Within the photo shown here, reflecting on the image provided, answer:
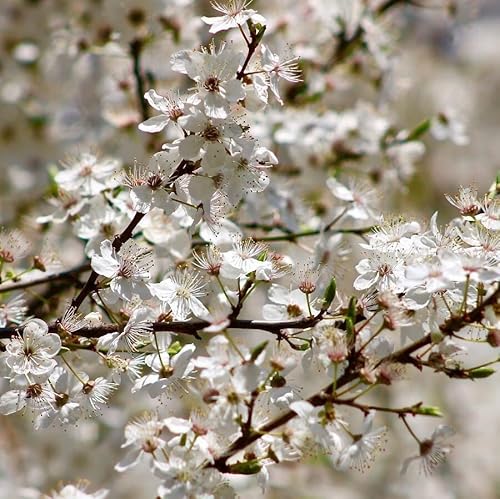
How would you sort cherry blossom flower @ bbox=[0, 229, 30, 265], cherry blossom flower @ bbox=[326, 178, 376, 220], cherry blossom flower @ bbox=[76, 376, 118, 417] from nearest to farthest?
cherry blossom flower @ bbox=[76, 376, 118, 417], cherry blossom flower @ bbox=[0, 229, 30, 265], cherry blossom flower @ bbox=[326, 178, 376, 220]

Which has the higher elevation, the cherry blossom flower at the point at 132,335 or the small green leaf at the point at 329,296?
the small green leaf at the point at 329,296

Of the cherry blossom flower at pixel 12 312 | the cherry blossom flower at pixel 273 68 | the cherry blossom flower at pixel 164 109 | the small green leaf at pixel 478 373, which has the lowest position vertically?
the cherry blossom flower at pixel 12 312

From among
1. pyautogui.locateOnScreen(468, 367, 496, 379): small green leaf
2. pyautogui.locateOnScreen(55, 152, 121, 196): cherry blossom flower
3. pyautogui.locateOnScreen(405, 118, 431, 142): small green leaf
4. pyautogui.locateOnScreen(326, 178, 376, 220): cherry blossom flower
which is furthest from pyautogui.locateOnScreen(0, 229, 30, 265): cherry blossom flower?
pyautogui.locateOnScreen(405, 118, 431, 142): small green leaf

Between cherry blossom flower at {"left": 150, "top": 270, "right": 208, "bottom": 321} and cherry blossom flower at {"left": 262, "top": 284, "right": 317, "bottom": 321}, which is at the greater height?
cherry blossom flower at {"left": 150, "top": 270, "right": 208, "bottom": 321}

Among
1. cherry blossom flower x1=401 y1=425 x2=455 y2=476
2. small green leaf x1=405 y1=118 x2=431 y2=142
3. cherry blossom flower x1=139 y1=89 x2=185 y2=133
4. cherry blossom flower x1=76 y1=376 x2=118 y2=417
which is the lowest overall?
small green leaf x1=405 y1=118 x2=431 y2=142

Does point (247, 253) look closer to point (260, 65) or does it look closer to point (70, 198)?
point (260, 65)

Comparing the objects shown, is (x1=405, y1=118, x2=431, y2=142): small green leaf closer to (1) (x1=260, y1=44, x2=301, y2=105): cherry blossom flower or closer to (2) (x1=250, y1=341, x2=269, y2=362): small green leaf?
(1) (x1=260, y1=44, x2=301, y2=105): cherry blossom flower

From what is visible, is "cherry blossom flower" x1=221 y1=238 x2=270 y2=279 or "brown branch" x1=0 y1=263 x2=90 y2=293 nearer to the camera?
"cherry blossom flower" x1=221 y1=238 x2=270 y2=279

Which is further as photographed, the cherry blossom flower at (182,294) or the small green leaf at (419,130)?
the small green leaf at (419,130)

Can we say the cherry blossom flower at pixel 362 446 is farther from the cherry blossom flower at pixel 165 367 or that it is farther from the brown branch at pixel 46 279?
the brown branch at pixel 46 279

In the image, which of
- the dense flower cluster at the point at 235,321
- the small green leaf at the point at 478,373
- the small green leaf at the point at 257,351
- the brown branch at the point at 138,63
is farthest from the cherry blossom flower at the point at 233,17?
the brown branch at the point at 138,63

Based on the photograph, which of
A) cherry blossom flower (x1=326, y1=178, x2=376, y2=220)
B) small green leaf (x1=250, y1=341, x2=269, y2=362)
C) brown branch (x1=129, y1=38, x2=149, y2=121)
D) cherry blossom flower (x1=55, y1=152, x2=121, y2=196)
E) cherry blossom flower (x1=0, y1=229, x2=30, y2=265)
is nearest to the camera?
small green leaf (x1=250, y1=341, x2=269, y2=362)

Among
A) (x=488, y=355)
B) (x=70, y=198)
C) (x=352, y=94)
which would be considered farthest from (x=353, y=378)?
(x=488, y=355)
